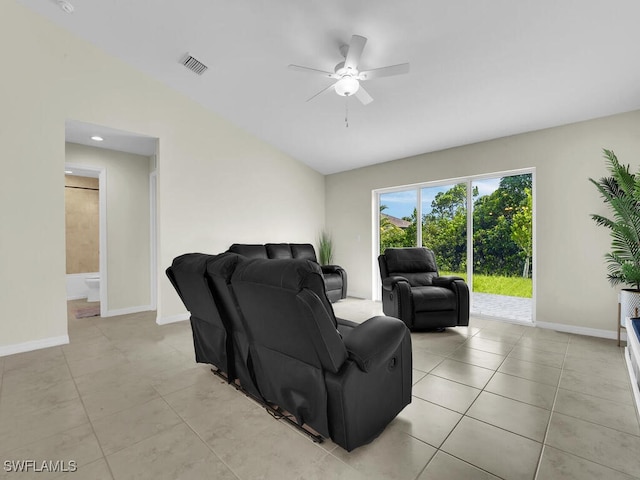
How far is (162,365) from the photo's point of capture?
106 inches

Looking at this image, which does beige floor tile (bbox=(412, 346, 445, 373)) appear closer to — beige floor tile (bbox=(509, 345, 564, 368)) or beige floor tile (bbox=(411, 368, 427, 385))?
beige floor tile (bbox=(411, 368, 427, 385))

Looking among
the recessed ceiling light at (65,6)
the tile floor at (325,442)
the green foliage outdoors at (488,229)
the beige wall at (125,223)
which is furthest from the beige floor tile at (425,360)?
the recessed ceiling light at (65,6)

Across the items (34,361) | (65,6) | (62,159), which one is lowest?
(34,361)

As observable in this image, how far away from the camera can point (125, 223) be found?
183 inches

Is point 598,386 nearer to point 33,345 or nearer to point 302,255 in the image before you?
point 302,255

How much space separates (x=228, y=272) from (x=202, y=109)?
3631 mm

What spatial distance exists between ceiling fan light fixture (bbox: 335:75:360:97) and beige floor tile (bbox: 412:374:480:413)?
2.67 metres

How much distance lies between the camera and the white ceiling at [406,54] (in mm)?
2381

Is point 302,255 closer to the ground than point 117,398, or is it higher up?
higher up

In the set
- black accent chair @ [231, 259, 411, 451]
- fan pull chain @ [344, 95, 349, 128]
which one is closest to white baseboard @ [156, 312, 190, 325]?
black accent chair @ [231, 259, 411, 451]

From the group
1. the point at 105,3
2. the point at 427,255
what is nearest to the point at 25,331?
the point at 105,3

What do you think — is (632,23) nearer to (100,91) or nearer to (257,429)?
(257,429)

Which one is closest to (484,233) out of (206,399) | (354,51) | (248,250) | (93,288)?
(354,51)

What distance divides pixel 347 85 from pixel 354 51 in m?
0.31
